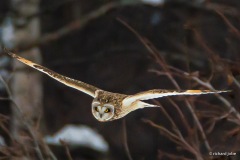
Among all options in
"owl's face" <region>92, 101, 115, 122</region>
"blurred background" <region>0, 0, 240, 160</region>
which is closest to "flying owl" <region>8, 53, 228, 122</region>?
"owl's face" <region>92, 101, 115, 122</region>

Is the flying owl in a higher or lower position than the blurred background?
lower

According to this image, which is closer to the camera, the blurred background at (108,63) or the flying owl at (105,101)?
the flying owl at (105,101)

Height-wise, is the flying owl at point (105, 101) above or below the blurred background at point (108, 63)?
below

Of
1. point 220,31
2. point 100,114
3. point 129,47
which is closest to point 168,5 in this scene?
point 129,47

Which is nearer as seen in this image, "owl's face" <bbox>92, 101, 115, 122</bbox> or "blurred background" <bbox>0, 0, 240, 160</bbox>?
"owl's face" <bbox>92, 101, 115, 122</bbox>

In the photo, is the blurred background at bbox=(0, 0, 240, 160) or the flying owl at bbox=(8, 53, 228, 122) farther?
the blurred background at bbox=(0, 0, 240, 160)

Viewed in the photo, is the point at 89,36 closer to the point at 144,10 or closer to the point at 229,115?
the point at 144,10

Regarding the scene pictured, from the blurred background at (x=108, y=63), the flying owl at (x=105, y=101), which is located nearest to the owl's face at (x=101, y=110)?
the flying owl at (x=105, y=101)

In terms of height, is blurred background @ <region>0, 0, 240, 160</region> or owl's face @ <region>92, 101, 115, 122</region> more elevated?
blurred background @ <region>0, 0, 240, 160</region>

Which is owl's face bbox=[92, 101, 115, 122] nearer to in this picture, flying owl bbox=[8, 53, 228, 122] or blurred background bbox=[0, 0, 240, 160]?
flying owl bbox=[8, 53, 228, 122]

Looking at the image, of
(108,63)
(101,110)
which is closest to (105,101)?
(101,110)

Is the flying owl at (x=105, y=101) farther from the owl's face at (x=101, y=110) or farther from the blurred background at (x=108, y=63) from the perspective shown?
the blurred background at (x=108, y=63)

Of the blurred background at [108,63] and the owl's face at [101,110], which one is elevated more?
the blurred background at [108,63]
